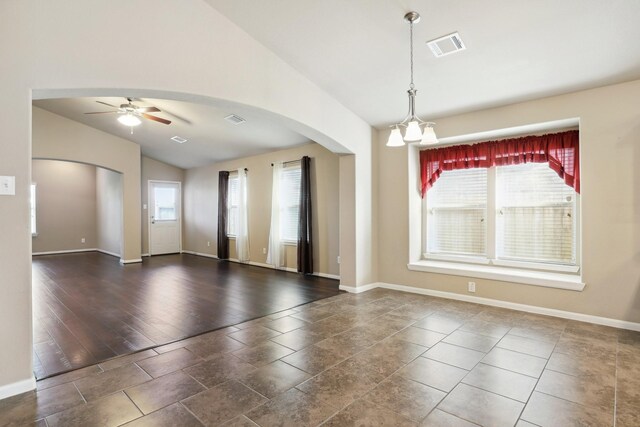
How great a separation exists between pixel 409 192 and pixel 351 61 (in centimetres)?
216

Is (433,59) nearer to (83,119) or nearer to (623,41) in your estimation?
(623,41)

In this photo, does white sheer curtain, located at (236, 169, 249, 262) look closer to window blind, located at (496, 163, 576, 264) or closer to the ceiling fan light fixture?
the ceiling fan light fixture

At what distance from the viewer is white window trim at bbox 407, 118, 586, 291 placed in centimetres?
380

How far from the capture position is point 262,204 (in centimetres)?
754

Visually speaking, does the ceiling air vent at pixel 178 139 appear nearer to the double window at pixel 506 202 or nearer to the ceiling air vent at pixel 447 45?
the double window at pixel 506 202

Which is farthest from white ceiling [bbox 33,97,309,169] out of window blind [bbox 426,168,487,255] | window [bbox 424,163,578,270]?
window [bbox 424,163,578,270]

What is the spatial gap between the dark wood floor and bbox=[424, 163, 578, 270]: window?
6.54 feet

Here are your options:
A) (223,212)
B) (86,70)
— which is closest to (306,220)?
(223,212)

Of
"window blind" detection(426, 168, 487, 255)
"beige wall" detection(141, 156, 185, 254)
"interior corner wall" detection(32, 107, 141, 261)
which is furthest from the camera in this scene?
"beige wall" detection(141, 156, 185, 254)

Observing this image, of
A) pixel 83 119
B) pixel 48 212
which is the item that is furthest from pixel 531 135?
pixel 48 212

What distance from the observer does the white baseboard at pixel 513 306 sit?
342 cm

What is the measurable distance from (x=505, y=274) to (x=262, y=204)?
5090 millimetres

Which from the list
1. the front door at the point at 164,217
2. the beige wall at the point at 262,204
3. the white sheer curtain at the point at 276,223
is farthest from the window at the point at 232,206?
the front door at the point at 164,217

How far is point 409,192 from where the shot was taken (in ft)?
16.3
